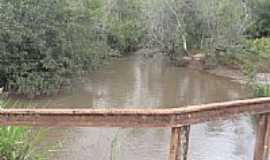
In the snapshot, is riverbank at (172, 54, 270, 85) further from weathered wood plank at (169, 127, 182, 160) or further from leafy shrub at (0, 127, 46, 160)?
weathered wood plank at (169, 127, 182, 160)

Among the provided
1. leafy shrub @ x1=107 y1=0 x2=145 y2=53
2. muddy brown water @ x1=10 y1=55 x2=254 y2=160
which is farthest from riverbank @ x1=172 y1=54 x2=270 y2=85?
leafy shrub @ x1=107 y1=0 x2=145 y2=53

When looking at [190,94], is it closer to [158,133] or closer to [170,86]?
[170,86]

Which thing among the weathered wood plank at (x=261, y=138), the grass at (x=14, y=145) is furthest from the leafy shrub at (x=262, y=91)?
the weathered wood plank at (x=261, y=138)

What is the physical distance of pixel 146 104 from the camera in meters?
13.0

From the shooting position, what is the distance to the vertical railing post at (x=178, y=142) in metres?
2.93

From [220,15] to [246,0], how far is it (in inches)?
192

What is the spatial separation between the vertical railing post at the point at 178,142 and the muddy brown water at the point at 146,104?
2145 mm

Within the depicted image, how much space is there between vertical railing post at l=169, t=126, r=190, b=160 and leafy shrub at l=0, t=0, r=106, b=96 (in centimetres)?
976

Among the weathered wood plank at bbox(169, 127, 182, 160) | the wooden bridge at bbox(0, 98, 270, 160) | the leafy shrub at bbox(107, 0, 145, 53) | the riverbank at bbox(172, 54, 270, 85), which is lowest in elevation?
the riverbank at bbox(172, 54, 270, 85)

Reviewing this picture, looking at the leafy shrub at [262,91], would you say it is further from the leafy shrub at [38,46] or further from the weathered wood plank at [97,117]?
the weathered wood plank at [97,117]

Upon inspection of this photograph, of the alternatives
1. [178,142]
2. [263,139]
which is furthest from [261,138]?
[178,142]

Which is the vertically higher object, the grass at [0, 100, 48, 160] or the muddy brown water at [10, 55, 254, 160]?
the grass at [0, 100, 48, 160]

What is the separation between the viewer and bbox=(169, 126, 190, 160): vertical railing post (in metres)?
2.93

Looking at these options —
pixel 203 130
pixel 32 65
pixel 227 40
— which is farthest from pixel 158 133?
pixel 227 40
